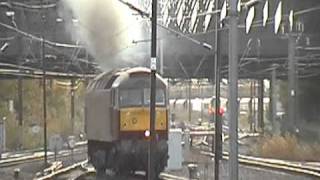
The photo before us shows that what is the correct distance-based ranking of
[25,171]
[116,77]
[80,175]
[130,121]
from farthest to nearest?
[25,171] → [80,175] → [116,77] → [130,121]

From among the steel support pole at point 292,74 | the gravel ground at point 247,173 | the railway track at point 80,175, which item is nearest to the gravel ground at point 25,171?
the railway track at point 80,175

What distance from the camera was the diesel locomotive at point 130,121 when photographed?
2153 cm

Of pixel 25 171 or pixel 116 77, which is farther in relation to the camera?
pixel 25 171

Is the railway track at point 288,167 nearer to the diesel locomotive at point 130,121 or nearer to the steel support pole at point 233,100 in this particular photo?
the diesel locomotive at point 130,121

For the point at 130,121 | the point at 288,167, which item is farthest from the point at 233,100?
the point at 288,167

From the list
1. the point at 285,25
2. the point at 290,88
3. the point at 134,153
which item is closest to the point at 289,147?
the point at 290,88

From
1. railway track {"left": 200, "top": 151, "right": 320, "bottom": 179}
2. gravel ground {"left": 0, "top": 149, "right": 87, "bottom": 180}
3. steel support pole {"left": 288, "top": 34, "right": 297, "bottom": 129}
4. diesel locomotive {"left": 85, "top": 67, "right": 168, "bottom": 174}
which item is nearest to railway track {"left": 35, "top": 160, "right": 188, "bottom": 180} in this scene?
diesel locomotive {"left": 85, "top": 67, "right": 168, "bottom": 174}

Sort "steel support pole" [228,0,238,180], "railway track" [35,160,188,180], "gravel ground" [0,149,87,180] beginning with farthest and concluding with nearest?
"gravel ground" [0,149,87,180]
"railway track" [35,160,188,180]
"steel support pole" [228,0,238,180]

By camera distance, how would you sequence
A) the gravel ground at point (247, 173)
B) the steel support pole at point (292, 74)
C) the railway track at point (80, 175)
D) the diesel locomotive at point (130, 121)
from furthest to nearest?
the steel support pole at point (292, 74), the gravel ground at point (247, 173), the railway track at point (80, 175), the diesel locomotive at point (130, 121)

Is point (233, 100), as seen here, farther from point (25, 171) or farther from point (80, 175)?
point (25, 171)

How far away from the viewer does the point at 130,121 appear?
859 inches

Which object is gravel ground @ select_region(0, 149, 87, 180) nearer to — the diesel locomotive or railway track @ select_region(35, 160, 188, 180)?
railway track @ select_region(35, 160, 188, 180)

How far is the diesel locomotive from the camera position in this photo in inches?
848

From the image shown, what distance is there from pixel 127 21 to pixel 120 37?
782mm
